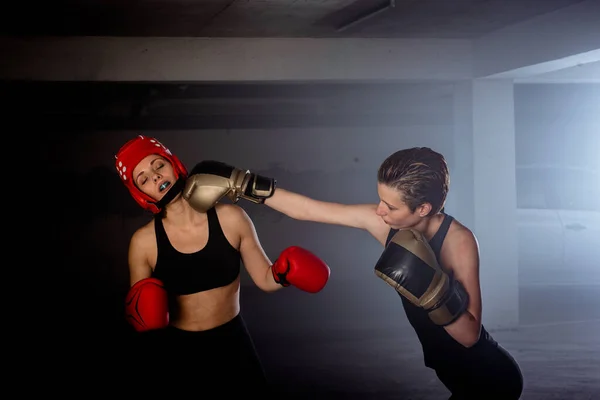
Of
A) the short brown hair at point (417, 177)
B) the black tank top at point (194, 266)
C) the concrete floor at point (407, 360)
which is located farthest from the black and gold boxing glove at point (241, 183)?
the concrete floor at point (407, 360)

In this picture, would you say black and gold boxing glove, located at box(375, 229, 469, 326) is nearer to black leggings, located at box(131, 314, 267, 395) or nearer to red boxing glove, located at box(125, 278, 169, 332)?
black leggings, located at box(131, 314, 267, 395)

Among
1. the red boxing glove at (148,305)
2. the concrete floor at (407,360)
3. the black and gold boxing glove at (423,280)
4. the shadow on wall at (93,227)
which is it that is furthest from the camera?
the shadow on wall at (93,227)

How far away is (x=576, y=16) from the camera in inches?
206

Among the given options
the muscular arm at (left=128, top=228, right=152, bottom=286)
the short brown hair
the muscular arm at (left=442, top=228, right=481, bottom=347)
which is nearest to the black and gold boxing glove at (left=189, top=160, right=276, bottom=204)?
the muscular arm at (left=128, top=228, right=152, bottom=286)

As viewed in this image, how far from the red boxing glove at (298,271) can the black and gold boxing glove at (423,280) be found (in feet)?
1.44

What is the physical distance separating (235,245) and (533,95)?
25.1ft

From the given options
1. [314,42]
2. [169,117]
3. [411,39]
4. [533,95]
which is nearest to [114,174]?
[169,117]

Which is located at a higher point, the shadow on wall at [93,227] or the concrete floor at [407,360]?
the shadow on wall at [93,227]

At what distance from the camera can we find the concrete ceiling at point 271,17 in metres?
5.10

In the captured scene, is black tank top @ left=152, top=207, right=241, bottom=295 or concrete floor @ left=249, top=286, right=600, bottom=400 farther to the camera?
concrete floor @ left=249, top=286, right=600, bottom=400

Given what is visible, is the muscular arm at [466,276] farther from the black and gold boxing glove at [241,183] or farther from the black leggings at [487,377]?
the black and gold boxing glove at [241,183]

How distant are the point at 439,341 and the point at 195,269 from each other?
106 centimetres

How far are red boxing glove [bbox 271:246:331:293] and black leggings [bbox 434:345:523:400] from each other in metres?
0.64

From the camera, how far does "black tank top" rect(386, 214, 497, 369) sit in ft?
8.23
